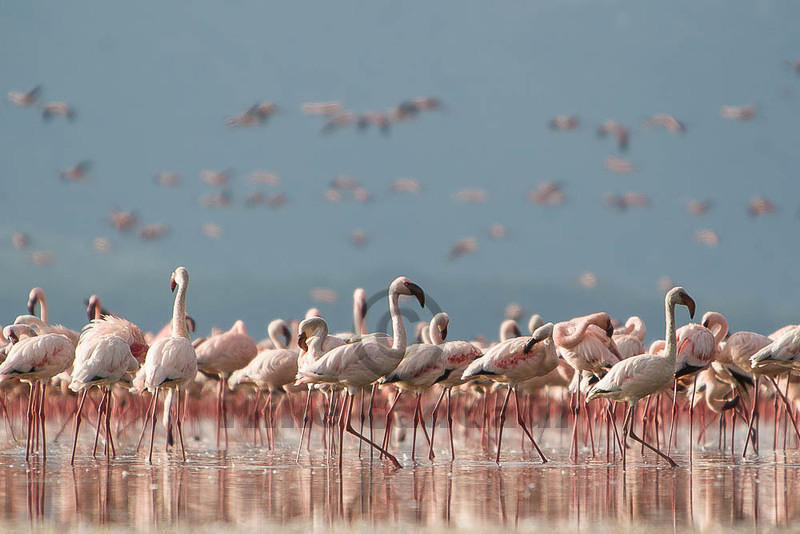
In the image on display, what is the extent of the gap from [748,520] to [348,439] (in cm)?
1124

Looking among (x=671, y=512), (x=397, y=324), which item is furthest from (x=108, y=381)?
(x=671, y=512)

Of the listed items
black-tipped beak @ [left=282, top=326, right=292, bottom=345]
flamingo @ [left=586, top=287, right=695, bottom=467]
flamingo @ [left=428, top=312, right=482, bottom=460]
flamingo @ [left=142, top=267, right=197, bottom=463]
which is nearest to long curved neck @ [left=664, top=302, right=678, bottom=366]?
flamingo @ [left=586, top=287, right=695, bottom=467]

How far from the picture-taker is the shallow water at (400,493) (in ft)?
23.9

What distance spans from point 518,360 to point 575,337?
1.04m

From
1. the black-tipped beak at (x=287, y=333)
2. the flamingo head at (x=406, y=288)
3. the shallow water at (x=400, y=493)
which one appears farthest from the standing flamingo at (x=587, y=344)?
the black-tipped beak at (x=287, y=333)

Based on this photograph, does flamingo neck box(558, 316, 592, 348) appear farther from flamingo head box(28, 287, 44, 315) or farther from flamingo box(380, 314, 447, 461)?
flamingo head box(28, 287, 44, 315)

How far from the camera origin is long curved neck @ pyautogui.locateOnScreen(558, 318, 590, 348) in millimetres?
13227

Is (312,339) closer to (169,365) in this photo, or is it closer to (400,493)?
(169,365)

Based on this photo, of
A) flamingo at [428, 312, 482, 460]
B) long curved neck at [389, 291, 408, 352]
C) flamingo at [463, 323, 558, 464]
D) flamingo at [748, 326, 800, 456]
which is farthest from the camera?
flamingo at [428, 312, 482, 460]

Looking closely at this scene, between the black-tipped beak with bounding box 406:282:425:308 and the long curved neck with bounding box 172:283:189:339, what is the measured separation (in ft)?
11.6

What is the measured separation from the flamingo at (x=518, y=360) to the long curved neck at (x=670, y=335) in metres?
1.27

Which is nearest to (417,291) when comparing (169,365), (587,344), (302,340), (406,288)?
(406,288)

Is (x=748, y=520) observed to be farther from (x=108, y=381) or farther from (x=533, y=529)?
(x=108, y=381)

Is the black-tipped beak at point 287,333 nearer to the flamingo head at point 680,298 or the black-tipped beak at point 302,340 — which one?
the black-tipped beak at point 302,340
